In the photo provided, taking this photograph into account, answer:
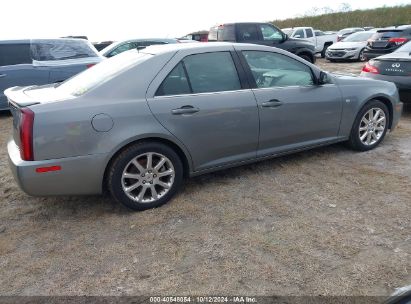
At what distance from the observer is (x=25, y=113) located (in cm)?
305

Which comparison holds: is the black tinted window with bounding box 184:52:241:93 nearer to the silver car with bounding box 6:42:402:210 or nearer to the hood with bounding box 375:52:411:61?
the silver car with bounding box 6:42:402:210

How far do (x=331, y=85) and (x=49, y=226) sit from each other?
132 inches

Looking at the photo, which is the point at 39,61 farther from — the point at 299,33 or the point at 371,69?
the point at 299,33

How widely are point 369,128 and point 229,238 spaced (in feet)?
9.18

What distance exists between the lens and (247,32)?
41.7 feet

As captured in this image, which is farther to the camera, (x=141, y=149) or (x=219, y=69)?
(x=219, y=69)

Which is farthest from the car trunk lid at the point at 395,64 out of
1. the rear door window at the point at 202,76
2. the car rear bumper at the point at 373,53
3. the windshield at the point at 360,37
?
the windshield at the point at 360,37

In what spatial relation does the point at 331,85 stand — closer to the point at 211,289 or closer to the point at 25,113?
the point at 211,289

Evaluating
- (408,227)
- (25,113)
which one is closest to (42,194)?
(25,113)

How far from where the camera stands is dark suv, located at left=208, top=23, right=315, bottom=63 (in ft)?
41.3

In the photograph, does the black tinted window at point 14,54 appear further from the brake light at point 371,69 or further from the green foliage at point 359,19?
the green foliage at point 359,19

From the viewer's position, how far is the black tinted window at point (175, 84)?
3480mm

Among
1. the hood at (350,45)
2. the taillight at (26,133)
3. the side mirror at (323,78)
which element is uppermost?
the side mirror at (323,78)

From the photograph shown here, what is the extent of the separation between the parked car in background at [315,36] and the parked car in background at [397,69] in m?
13.5
